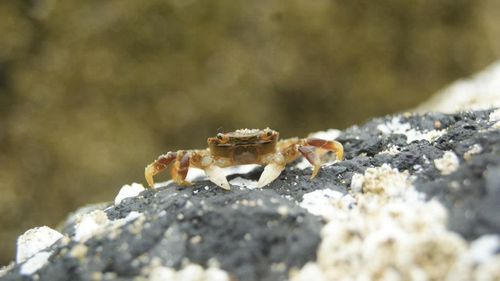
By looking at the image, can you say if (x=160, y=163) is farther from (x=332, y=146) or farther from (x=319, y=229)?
(x=319, y=229)

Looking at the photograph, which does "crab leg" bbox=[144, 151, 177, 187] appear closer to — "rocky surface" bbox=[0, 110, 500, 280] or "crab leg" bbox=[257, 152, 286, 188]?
"rocky surface" bbox=[0, 110, 500, 280]

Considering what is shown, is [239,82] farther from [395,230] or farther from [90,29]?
[395,230]

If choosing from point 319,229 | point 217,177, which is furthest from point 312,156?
point 319,229

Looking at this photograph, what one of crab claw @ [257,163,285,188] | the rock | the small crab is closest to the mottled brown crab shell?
the small crab

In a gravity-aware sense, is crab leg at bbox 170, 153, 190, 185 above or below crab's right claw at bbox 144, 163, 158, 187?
below

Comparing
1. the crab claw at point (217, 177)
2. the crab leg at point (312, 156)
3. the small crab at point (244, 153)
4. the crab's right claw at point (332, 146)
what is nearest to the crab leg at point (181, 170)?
the small crab at point (244, 153)

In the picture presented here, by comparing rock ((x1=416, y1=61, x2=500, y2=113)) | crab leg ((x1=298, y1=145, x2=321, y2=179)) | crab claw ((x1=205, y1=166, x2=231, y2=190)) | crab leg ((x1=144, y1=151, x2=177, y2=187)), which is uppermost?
rock ((x1=416, y1=61, x2=500, y2=113))
